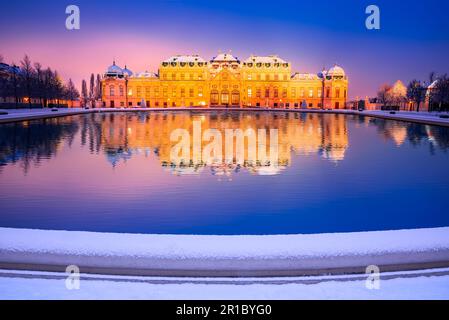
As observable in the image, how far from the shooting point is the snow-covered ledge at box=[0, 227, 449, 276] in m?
5.04

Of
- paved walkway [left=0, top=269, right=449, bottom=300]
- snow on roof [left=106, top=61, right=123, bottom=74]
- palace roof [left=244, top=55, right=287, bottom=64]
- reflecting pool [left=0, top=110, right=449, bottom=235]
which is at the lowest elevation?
reflecting pool [left=0, top=110, right=449, bottom=235]

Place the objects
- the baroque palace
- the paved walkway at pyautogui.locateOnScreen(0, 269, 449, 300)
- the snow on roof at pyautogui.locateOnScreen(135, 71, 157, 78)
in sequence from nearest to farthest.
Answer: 1. the paved walkway at pyautogui.locateOnScreen(0, 269, 449, 300)
2. the baroque palace
3. the snow on roof at pyautogui.locateOnScreen(135, 71, 157, 78)

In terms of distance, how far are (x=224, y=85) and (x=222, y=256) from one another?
A: 110735mm

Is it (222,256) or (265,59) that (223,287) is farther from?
(265,59)

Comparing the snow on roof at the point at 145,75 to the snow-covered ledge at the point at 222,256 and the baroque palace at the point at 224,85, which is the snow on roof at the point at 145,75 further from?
the snow-covered ledge at the point at 222,256

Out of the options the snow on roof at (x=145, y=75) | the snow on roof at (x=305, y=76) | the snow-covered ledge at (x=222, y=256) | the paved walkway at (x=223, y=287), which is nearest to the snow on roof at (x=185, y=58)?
the snow on roof at (x=145, y=75)

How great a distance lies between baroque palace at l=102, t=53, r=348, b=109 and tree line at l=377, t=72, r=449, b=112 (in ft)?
50.8

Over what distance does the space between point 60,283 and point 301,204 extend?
7.41 meters

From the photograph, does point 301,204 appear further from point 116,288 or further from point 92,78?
point 92,78

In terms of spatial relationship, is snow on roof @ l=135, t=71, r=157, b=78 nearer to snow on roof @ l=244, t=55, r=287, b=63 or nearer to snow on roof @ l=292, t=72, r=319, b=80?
snow on roof @ l=244, t=55, r=287, b=63

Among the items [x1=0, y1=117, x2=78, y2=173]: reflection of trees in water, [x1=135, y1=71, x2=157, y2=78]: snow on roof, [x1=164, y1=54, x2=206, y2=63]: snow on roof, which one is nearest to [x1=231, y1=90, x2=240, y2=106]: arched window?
[x1=164, y1=54, x2=206, y2=63]: snow on roof

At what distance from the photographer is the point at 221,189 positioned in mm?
12633

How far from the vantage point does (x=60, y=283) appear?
4.73 metres

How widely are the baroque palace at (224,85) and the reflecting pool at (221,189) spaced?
93.6 m
